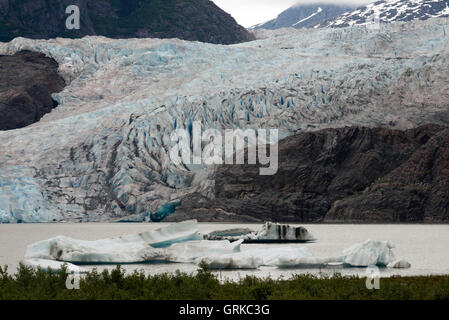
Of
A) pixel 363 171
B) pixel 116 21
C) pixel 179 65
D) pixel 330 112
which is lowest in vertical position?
pixel 363 171

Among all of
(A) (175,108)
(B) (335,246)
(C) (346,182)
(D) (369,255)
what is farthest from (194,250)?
(A) (175,108)

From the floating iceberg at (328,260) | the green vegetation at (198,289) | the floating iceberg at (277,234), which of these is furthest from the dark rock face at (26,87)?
the green vegetation at (198,289)

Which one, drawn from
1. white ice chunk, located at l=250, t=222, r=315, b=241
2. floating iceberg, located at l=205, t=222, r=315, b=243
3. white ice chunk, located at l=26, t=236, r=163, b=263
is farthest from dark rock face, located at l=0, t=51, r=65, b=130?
white ice chunk, located at l=26, t=236, r=163, b=263

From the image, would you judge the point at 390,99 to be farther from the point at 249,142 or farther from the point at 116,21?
the point at 116,21

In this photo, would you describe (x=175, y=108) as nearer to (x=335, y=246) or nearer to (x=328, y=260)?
(x=335, y=246)

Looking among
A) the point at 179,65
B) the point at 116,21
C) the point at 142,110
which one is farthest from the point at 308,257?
the point at 116,21

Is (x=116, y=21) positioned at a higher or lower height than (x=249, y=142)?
higher
